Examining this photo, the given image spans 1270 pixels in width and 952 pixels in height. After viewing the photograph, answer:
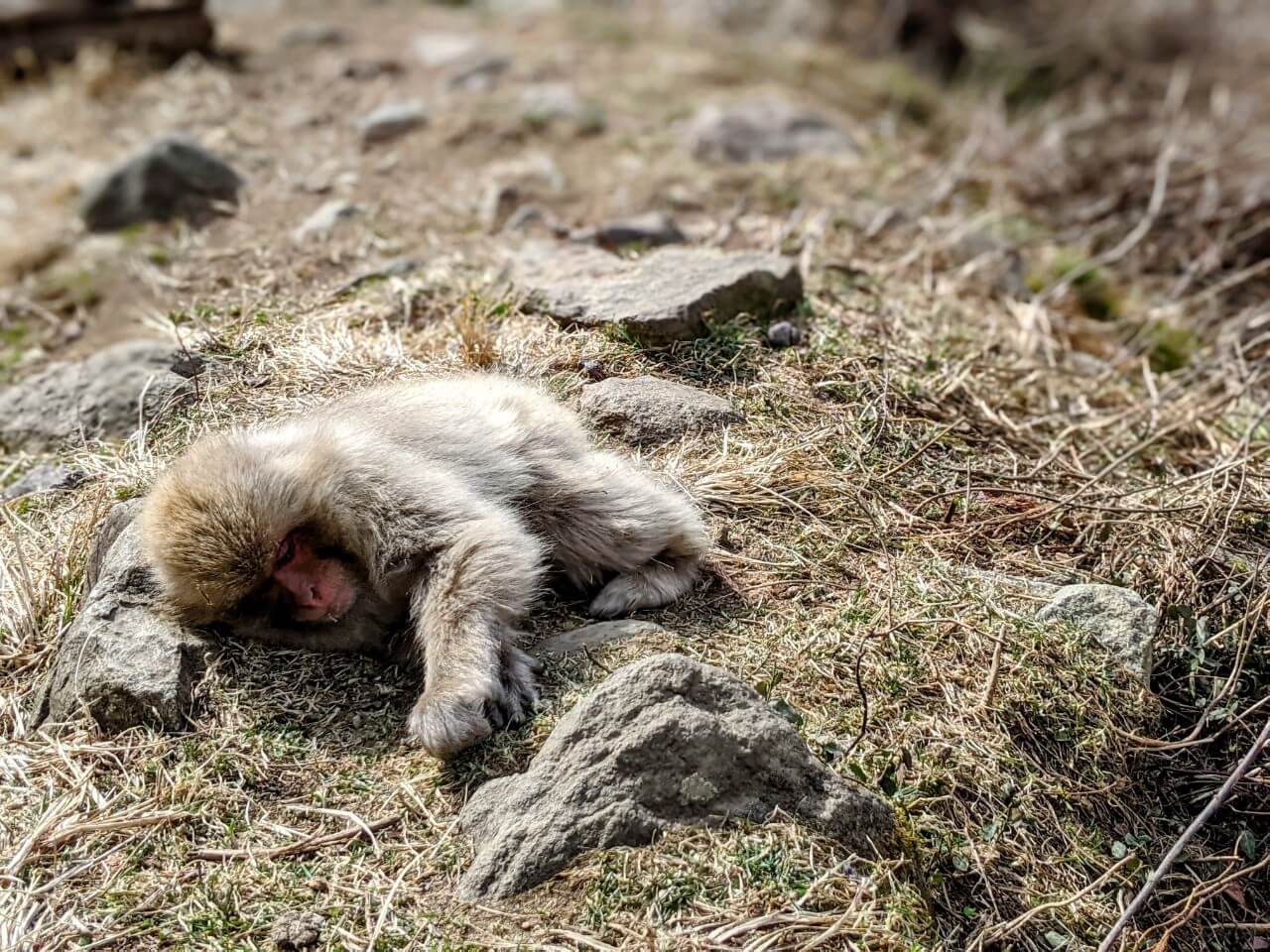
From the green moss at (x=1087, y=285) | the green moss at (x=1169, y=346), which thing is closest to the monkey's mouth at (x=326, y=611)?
the green moss at (x=1169, y=346)

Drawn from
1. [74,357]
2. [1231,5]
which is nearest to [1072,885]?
[74,357]

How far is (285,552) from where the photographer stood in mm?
3777

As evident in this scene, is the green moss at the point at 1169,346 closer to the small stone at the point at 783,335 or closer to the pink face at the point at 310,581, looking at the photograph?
the small stone at the point at 783,335

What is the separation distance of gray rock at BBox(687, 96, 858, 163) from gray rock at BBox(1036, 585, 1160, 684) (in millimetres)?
4984

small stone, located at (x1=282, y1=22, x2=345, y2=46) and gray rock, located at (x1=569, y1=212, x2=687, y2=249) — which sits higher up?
small stone, located at (x1=282, y1=22, x2=345, y2=46)

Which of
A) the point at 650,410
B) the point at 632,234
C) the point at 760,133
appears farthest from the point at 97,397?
the point at 760,133

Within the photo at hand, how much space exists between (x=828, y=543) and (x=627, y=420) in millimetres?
961

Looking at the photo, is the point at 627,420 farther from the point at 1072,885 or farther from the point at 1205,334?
the point at 1205,334

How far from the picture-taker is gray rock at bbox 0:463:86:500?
4906mm

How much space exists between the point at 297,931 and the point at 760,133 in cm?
694

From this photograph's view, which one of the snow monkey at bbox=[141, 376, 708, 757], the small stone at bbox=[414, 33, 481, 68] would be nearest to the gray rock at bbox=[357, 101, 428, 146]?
the small stone at bbox=[414, 33, 481, 68]

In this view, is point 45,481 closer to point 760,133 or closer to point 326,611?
point 326,611

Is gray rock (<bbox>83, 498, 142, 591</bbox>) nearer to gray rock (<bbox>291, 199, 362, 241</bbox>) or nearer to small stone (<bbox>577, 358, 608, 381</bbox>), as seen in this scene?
small stone (<bbox>577, 358, 608, 381</bbox>)

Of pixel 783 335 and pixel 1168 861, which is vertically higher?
pixel 783 335
